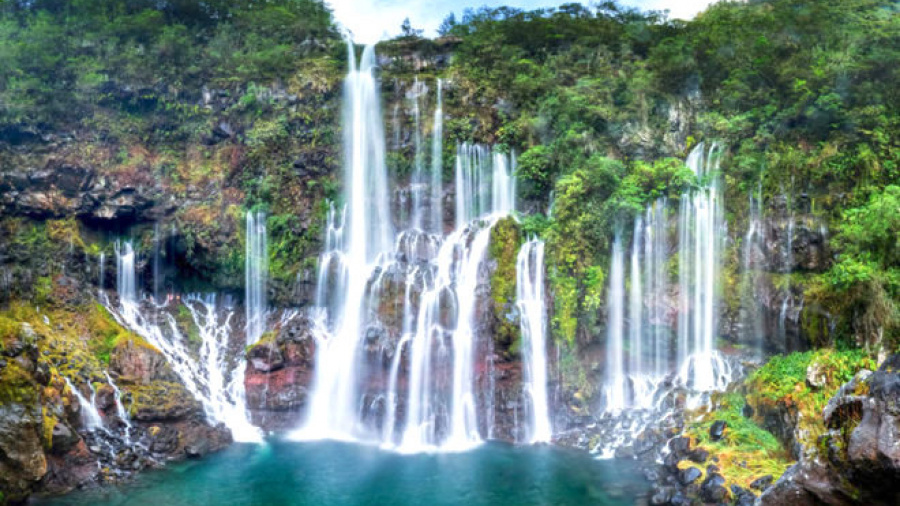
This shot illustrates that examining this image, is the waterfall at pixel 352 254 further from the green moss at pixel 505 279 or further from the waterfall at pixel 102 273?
the waterfall at pixel 102 273

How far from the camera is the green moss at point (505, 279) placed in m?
19.2

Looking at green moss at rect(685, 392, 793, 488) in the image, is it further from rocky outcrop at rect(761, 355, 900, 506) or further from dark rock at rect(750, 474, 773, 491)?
rocky outcrop at rect(761, 355, 900, 506)

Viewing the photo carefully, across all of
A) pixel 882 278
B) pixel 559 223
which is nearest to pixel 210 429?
pixel 559 223

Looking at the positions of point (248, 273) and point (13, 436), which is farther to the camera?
point (248, 273)

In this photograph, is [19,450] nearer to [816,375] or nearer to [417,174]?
[417,174]

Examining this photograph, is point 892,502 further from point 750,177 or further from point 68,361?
point 68,361

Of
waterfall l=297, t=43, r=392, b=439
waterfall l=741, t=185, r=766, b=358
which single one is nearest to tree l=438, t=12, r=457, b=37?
waterfall l=297, t=43, r=392, b=439

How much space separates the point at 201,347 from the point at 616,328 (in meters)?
15.6

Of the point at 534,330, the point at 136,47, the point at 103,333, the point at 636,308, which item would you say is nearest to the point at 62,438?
the point at 103,333

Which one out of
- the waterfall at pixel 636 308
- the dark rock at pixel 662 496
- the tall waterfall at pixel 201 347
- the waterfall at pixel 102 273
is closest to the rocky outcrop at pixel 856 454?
the dark rock at pixel 662 496

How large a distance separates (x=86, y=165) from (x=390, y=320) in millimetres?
13901

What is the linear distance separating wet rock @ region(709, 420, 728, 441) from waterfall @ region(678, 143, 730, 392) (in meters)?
3.36

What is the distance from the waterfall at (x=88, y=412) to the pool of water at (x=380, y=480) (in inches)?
103

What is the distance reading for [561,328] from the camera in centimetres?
1916
